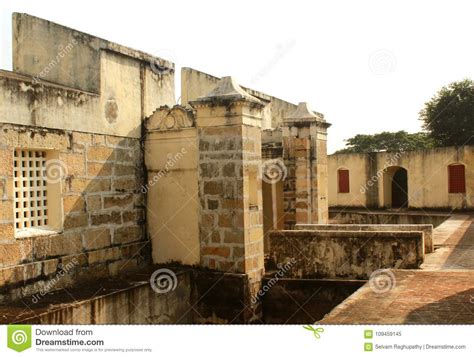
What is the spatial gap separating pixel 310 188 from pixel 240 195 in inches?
146

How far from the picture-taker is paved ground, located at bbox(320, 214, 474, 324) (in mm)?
4965

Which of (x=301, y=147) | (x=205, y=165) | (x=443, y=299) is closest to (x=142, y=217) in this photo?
(x=205, y=165)

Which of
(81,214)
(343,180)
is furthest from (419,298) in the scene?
(343,180)

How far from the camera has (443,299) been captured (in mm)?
5699

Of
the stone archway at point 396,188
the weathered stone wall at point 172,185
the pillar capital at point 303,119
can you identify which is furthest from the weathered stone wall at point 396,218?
the weathered stone wall at point 172,185

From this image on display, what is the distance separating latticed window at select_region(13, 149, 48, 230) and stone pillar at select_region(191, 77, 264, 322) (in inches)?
91.2

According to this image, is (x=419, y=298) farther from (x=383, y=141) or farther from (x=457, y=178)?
(x=383, y=141)

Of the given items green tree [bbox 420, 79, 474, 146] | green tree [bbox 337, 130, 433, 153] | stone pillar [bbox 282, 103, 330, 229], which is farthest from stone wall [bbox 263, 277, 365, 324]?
green tree [bbox 337, 130, 433, 153]

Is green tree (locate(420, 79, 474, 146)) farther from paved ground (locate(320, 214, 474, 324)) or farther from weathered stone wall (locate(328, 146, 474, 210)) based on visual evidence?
paved ground (locate(320, 214, 474, 324))

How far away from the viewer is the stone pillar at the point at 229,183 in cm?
809

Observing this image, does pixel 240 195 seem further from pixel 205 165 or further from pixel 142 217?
pixel 142 217

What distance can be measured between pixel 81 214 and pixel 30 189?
851mm

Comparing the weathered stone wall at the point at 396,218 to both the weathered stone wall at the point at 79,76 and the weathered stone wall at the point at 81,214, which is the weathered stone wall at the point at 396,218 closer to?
the weathered stone wall at the point at 81,214

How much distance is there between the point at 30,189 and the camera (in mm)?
7082
